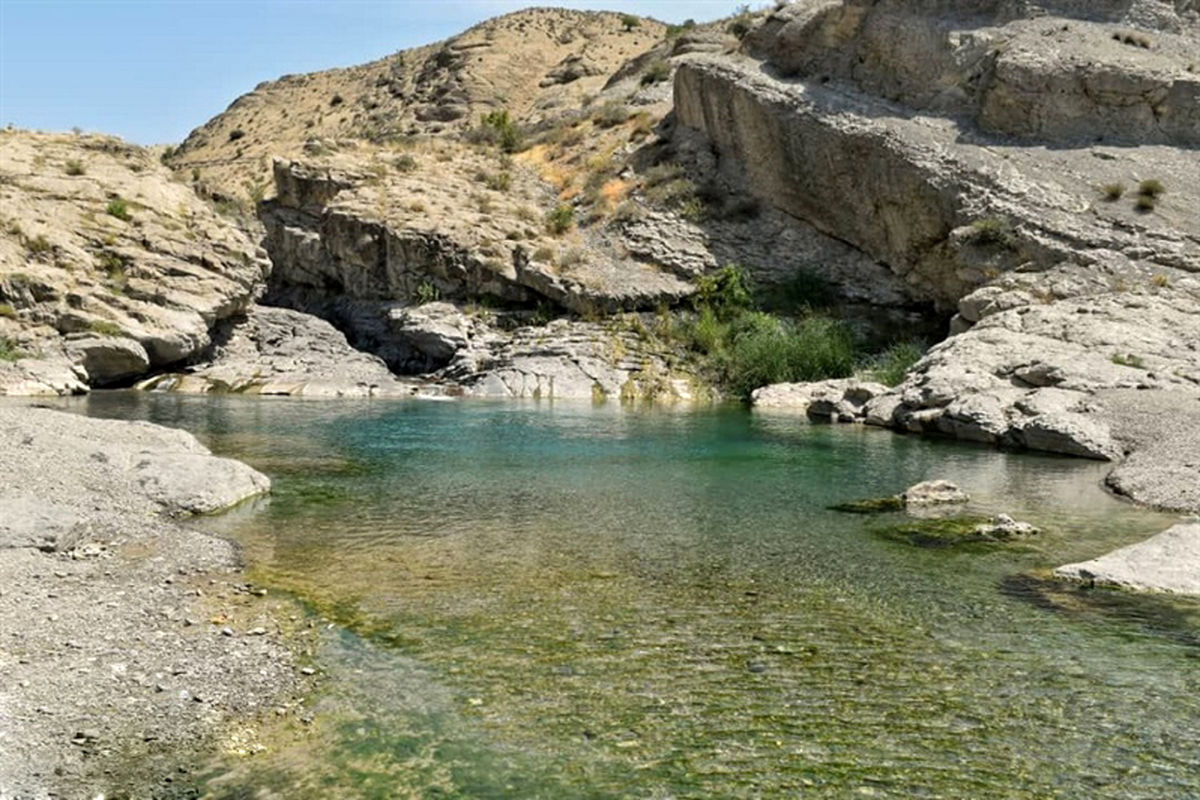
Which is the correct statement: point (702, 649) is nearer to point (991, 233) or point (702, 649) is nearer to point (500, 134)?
point (991, 233)

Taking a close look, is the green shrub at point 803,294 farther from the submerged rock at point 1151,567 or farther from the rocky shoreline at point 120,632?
the rocky shoreline at point 120,632

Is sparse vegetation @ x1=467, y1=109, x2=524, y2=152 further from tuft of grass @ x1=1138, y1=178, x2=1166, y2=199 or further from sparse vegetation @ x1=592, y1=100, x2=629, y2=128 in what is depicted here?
tuft of grass @ x1=1138, y1=178, x2=1166, y2=199

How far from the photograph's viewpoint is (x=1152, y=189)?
127 feet

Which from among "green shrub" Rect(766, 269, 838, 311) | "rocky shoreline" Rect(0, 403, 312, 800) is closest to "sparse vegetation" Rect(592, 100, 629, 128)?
"green shrub" Rect(766, 269, 838, 311)

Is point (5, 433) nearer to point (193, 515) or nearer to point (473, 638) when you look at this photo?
point (193, 515)

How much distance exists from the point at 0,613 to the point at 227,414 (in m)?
22.6

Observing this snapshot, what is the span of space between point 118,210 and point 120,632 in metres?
39.8

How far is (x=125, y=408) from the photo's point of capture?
29578 mm

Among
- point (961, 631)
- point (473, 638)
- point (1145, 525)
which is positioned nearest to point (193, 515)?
point (473, 638)

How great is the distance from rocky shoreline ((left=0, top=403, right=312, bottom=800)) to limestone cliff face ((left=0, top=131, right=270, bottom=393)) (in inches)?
907

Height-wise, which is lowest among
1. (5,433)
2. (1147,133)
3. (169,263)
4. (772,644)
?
(772,644)

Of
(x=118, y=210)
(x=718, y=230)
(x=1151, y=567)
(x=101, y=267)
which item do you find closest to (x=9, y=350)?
(x=101, y=267)

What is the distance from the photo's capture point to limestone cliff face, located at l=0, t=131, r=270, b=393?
35438mm

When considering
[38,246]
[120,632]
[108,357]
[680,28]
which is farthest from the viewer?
[680,28]
